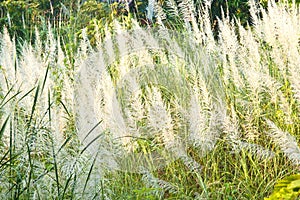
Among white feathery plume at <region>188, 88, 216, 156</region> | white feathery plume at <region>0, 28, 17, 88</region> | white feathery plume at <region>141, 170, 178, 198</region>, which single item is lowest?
white feathery plume at <region>141, 170, 178, 198</region>

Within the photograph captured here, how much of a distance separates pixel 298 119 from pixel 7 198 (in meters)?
1.32

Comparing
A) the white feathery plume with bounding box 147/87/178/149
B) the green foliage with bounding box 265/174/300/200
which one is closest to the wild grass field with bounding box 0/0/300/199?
the white feathery plume with bounding box 147/87/178/149

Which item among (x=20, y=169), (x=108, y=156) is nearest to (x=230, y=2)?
(x=108, y=156)

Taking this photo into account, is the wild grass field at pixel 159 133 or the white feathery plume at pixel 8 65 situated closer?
the wild grass field at pixel 159 133

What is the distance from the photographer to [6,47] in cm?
234

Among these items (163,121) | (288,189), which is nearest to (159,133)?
(163,121)

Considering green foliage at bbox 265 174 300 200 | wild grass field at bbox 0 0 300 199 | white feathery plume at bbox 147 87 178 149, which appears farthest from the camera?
white feathery plume at bbox 147 87 178 149

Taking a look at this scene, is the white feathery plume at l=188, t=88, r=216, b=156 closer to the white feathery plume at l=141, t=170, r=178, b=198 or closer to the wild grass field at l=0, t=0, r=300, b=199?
the wild grass field at l=0, t=0, r=300, b=199

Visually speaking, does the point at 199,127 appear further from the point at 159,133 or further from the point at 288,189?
the point at 288,189

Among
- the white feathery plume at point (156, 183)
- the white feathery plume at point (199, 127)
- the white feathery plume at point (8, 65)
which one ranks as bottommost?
the white feathery plume at point (156, 183)

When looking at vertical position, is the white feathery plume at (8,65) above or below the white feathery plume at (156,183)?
above

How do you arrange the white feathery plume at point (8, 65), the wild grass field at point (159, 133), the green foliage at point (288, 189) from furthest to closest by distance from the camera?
the white feathery plume at point (8, 65), the wild grass field at point (159, 133), the green foliage at point (288, 189)

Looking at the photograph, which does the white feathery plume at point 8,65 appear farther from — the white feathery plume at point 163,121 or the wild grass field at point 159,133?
the white feathery plume at point 163,121

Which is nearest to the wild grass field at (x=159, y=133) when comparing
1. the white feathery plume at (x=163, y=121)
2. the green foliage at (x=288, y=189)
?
the white feathery plume at (x=163, y=121)
